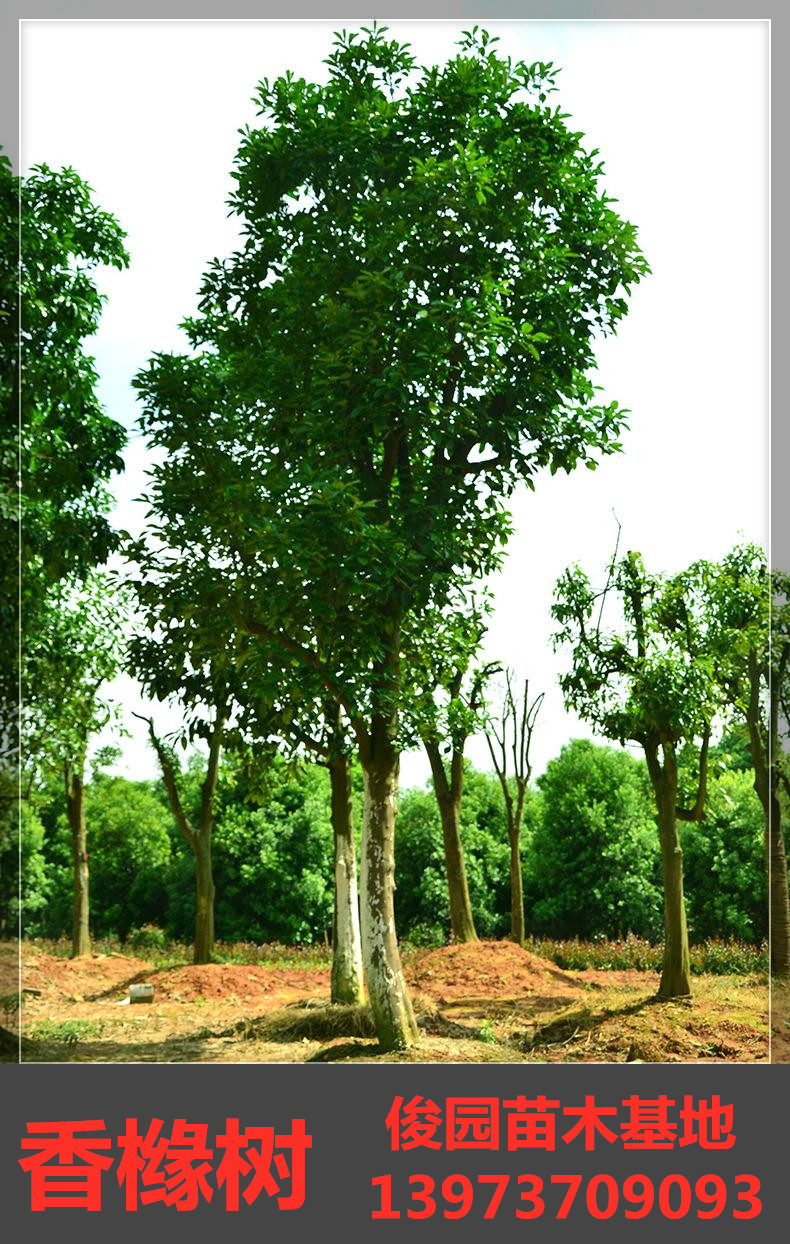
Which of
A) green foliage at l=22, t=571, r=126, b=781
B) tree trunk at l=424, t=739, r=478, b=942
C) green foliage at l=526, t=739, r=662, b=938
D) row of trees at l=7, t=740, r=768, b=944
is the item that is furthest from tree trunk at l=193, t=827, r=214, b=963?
green foliage at l=526, t=739, r=662, b=938

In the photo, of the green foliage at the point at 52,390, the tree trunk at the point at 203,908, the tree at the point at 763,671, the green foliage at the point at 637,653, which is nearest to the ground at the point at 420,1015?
the tree trunk at the point at 203,908

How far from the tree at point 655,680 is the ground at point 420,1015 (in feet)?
0.98

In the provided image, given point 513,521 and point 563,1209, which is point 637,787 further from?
point 563,1209

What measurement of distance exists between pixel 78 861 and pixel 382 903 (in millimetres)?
1811

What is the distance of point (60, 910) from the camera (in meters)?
5.73

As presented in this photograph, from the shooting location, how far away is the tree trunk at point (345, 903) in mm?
5551

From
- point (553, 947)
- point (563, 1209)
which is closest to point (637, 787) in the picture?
point (553, 947)

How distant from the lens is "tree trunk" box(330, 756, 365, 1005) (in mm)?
5551

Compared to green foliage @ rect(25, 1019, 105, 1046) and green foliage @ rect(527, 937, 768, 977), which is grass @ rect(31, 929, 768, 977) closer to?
green foliage @ rect(527, 937, 768, 977)

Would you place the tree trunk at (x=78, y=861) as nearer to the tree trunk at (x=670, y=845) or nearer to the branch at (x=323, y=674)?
the branch at (x=323, y=674)

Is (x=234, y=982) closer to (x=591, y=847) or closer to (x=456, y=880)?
(x=456, y=880)

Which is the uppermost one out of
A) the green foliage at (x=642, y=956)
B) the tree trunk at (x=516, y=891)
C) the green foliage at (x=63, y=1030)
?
the tree trunk at (x=516, y=891)

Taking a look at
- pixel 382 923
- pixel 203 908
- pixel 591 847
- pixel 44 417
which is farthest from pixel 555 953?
pixel 44 417

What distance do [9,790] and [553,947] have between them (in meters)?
2.83
